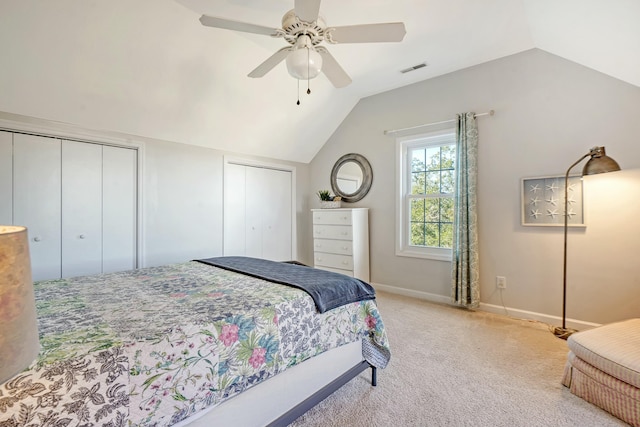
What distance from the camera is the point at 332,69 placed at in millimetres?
2242

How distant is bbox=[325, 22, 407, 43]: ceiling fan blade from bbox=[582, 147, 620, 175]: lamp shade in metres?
1.88

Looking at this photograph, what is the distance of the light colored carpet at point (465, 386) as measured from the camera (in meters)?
1.61

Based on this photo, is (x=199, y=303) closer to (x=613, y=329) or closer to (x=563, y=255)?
(x=613, y=329)

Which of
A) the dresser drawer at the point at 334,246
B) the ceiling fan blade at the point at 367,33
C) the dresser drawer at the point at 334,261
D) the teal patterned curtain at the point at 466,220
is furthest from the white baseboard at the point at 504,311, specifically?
the ceiling fan blade at the point at 367,33

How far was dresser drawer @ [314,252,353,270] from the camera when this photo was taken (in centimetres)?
396

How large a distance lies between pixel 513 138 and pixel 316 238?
2737mm

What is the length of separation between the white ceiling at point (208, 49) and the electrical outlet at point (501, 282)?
81.0 inches

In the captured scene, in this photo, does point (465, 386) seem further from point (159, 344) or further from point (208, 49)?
point (208, 49)

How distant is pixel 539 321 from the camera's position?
9.63ft

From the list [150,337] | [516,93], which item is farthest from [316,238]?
[150,337]

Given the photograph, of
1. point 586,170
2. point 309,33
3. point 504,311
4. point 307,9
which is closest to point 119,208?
point 309,33

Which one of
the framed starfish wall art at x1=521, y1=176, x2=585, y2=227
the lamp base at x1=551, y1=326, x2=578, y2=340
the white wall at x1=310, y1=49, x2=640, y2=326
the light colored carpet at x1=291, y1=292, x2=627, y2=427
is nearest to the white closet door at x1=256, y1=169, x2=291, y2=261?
the white wall at x1=310, y1=49, x2=640, y2=326

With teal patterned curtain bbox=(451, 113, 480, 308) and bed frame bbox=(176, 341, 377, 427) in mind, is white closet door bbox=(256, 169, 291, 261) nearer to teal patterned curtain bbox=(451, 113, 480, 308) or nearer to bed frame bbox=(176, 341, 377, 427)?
teal patterned curtain bbox=(451, 113, 480, 308)

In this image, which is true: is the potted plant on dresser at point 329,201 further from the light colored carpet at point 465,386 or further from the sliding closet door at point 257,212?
the light colored carpet at point 465,386
